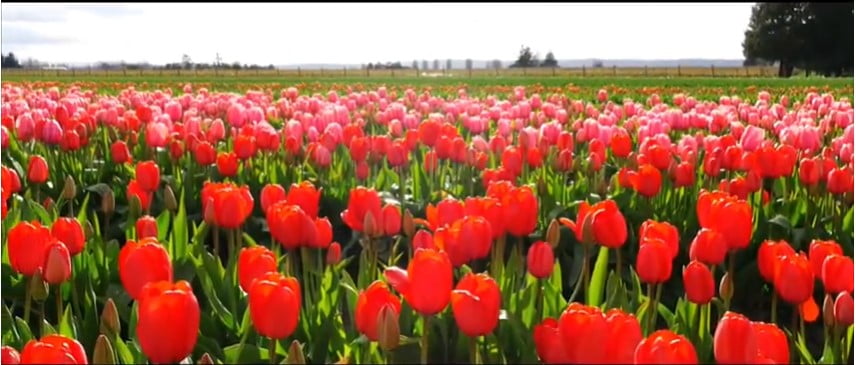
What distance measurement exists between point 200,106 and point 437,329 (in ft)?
20.1

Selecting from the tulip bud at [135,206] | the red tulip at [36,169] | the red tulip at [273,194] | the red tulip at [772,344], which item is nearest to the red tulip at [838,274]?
the red tulip at [772,344]

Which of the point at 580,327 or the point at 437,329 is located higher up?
the point at 580,327

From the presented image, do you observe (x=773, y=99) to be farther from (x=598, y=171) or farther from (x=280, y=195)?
(x=280, y=195)

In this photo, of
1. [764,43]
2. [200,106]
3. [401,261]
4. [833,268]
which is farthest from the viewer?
[764,43]

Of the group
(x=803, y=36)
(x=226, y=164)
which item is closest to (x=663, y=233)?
(x=226, y=164)

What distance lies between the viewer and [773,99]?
1219cm

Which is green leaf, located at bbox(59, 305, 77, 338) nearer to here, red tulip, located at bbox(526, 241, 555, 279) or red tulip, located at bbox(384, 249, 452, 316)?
red tulip, located at bbox(384, 249, 452, 316)

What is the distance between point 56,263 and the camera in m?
2.21

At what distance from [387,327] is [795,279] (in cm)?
104

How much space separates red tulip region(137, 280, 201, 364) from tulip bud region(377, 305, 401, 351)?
333 mm

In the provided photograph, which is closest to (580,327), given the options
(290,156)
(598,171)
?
(598,171)

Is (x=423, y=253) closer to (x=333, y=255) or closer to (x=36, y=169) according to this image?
(x=333, y=255)

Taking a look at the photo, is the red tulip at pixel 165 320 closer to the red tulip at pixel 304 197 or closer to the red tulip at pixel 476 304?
the red tulip at pixel 476 304

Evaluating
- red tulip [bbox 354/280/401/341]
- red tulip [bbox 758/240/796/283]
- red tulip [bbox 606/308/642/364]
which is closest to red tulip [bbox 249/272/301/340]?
red tulip [bbox 354/280/401/341]
